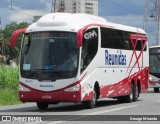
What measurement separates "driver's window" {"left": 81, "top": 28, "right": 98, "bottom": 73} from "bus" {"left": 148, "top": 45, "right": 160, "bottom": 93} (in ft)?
61.4

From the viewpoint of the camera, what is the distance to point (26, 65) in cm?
2117

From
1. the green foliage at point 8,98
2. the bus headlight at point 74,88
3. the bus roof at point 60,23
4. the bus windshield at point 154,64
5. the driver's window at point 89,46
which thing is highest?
the bus roof at point 60,23

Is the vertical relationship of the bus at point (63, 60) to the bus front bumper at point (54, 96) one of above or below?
above

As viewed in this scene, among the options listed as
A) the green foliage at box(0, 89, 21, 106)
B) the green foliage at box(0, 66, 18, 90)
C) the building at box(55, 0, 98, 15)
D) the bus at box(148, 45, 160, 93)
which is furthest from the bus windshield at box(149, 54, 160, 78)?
the building at box(55, 0, 98, 15)

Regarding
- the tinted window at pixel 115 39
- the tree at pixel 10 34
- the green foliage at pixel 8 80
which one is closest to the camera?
the tinted window at pixel 115 39

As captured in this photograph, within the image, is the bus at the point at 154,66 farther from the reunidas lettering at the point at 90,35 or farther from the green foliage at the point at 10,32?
the green foliage at the point at 10,32

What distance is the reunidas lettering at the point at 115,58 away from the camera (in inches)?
941

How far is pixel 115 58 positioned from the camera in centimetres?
2512

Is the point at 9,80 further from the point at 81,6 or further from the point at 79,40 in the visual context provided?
the point at 81,6

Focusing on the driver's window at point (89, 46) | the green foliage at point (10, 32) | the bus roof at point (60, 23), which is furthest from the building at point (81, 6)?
the bus roof at point (60, 23)

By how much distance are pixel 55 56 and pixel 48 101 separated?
1.66 metres

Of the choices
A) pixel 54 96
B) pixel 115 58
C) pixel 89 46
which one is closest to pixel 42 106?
Answer: pixel 54 96

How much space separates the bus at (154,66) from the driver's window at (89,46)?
61.4ft

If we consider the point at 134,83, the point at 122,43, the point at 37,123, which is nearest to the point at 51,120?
the point at 37,123
